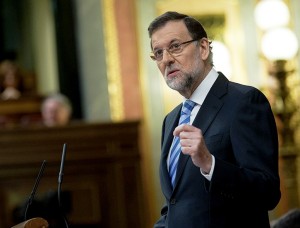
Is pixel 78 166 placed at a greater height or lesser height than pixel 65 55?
lesser

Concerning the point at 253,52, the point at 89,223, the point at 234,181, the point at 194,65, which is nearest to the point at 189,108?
the point at 194,65

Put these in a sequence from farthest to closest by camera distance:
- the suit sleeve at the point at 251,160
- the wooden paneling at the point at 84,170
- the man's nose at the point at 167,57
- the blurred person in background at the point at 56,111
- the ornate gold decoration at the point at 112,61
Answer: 1. the ornate gold decoration at the point at 112,61
2. the blurred person in background at the point at 56,111
3. the wooden paneling at the point at 84,170
4. the man's nose at the point at 167,57
5. the suit sleeve at the point at 251,160

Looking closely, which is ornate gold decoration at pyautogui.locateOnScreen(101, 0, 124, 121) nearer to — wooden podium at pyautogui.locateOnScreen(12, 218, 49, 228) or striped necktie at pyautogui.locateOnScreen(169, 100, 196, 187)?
striped necktie at pyautogui.locateOnScreen(169, 100, 196, 187)

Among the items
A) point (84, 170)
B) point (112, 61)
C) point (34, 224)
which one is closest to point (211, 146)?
point (34, 224)

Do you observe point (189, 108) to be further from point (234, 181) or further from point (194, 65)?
point (234, 181)

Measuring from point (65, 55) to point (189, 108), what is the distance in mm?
5671

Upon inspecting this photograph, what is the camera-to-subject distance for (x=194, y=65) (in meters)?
2.48

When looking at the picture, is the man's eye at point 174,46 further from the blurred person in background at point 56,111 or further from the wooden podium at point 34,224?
the blurred person in background at point 56,111

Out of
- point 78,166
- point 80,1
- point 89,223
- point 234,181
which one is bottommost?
point 89,223

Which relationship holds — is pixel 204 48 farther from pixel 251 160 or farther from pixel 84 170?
pixel 84 170

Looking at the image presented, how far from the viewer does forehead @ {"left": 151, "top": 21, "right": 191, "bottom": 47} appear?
247 cm

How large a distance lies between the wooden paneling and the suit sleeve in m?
3.68

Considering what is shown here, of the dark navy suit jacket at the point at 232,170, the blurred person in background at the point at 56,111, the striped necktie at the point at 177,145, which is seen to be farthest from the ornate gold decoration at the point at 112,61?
the dark navy suit jacket at the point at 232,170

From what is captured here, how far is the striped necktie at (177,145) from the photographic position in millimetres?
2473
